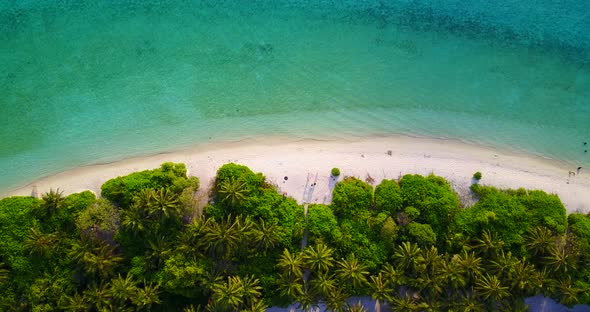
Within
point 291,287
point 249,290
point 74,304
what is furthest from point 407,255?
point 74,304

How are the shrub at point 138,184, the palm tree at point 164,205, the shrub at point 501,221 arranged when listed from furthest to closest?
the shrub at point 501,221 < the shrub at point 138,184 < the palm tree at point 164,205

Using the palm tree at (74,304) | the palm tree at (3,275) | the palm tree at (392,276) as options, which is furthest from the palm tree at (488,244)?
the palm tree at (3,275)

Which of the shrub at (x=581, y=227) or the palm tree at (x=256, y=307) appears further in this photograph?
the shrub at (x=581, y=227)

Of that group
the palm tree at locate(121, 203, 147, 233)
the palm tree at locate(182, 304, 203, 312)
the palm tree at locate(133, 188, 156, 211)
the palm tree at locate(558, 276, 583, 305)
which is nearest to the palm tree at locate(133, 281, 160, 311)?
the palm tree at locate(182, 304, 203, 312)

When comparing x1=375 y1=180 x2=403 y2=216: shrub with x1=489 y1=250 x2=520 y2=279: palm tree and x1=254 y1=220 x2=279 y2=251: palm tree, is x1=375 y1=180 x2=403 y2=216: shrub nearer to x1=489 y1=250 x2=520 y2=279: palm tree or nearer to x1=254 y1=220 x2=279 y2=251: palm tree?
x1=489 y1=250 x2=520 y2=279: palm tree

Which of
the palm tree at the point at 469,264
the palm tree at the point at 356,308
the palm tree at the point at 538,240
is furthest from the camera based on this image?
the palm tree at the point at 538,240

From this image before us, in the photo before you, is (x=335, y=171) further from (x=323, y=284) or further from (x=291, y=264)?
(x=323, y=284)

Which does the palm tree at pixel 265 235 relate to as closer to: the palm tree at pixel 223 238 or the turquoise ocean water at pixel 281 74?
the palm tree at pixel 223 238
